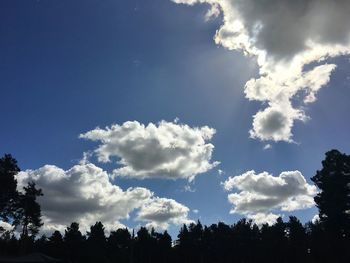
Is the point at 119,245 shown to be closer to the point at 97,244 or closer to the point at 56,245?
the point at 97,244

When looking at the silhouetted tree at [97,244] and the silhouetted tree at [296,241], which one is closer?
the silhouetted tree at [296,241]

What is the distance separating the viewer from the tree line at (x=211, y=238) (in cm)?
6275

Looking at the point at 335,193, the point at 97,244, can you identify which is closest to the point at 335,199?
the point at 335,193

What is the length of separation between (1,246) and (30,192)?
73.8 feet

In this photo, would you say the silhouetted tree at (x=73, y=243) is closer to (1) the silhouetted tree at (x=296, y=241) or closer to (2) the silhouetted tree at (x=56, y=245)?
(2) the silhouetted tree at (x=56, y=245)

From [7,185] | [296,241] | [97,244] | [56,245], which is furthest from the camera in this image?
[97,244]

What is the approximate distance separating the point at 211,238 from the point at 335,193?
53.5 m

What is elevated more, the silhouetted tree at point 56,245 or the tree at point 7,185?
the tree at point 7,185

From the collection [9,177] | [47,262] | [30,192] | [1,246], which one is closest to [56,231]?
[1,246]

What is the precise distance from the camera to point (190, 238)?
113250 millimetres

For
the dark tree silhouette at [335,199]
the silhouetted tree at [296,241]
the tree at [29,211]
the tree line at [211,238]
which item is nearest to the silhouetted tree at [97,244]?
the tree line at [211,238]

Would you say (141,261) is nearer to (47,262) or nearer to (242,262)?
(242,262)

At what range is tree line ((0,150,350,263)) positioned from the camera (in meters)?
62.8

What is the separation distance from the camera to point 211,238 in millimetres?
110375
